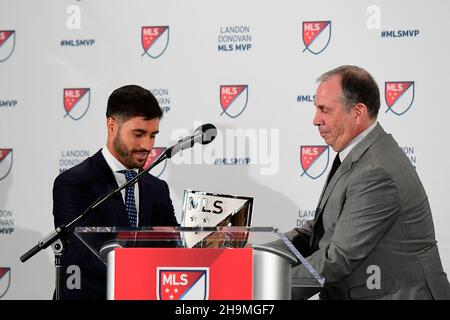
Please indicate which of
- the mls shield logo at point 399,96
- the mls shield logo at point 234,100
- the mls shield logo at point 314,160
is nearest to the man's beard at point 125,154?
the mls shield logo at point 234,100

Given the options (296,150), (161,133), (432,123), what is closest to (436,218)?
(432,123)

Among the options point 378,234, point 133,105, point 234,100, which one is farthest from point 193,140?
point 234,100

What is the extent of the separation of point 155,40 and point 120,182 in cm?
127

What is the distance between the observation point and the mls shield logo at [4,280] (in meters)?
5.21

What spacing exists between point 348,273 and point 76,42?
274 centimetres

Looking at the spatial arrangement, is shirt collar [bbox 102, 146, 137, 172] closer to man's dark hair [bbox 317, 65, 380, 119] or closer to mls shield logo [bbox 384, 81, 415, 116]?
man's dark hair [bbox 317, 65, 380, 119]

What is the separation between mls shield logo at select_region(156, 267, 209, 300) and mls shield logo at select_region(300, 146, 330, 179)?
2769 mm

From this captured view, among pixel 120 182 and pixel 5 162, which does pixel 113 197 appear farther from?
pixel 5 162

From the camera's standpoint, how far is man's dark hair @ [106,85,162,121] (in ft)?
14.5

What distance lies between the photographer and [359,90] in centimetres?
401

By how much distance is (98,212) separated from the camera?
4059 millimetres

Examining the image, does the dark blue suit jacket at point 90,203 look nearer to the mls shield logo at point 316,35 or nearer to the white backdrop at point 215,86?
the white backdrop at point 215,86

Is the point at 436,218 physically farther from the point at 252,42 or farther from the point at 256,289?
the point at 256,289

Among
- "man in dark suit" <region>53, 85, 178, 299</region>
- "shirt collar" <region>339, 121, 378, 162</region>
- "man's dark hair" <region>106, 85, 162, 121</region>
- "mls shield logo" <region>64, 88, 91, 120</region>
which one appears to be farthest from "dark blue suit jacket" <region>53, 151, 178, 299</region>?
"shirt collar" <region>339, 121, 378, 162</region>
